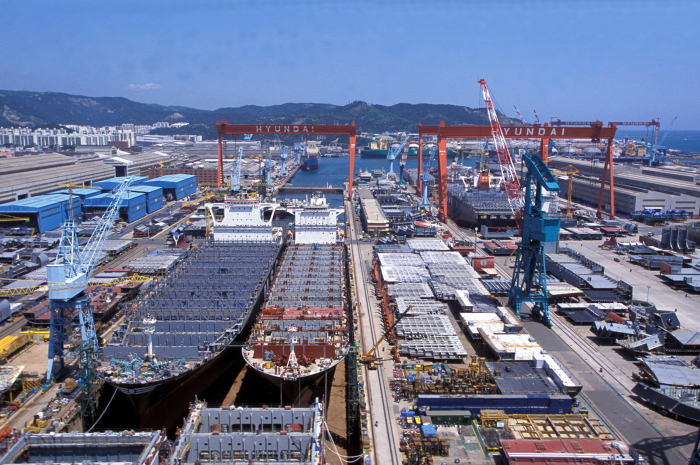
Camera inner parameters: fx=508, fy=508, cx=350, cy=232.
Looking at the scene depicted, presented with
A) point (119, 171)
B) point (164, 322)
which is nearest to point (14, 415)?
point (164, 322)

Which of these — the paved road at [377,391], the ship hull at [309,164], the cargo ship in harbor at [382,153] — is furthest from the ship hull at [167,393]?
the cargo ship in harbor at [382,153]

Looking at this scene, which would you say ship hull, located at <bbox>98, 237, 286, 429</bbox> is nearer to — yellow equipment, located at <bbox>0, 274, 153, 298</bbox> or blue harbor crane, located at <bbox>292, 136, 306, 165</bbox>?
yellow equipment, located at <bbox>0, 274, 153, 298</bbox>

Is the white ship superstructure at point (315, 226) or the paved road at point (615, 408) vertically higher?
the white ship superstructure at point (315, 226)

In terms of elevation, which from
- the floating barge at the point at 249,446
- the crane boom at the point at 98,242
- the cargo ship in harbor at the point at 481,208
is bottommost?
the floating barge at the point at 249,446

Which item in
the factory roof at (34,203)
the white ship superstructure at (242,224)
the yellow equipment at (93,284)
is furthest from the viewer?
the factory roof at (34,203)

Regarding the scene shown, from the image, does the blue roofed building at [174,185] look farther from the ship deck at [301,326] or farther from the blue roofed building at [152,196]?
the ship deck at [301,326]

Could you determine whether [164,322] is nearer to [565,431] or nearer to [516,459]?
[516,459]

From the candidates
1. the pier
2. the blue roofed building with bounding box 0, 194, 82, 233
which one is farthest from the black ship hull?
the blue roofed building with bounding box 0, 194, 82, 233
